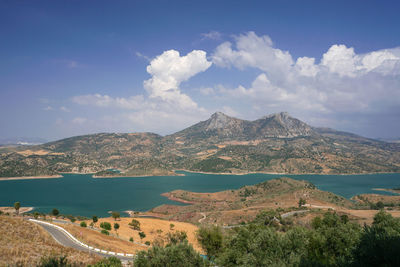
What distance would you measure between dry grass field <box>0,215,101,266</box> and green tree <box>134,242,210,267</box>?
6.65 metres

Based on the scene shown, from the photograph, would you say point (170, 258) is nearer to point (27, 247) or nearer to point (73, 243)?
point (27, 247)

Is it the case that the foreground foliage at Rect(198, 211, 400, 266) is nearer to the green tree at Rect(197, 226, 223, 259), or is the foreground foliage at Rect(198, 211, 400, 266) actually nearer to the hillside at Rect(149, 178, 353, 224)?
the green tree at Rect(197, 226, 223, 259)

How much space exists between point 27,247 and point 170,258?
15.5m

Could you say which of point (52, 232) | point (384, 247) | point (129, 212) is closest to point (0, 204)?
point (129, 212)

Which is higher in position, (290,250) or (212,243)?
(290,250)

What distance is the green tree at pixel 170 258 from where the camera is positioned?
22484 mm

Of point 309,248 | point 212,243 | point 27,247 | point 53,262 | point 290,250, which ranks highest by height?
point 53,262

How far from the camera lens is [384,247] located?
16.6m

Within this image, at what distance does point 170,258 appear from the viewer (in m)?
23.1

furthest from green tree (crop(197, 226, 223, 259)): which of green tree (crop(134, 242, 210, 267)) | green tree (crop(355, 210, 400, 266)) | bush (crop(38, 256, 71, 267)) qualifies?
green tree (crop(355, 210, 400, 266))

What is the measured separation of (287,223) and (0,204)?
124 m

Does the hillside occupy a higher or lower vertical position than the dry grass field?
lower

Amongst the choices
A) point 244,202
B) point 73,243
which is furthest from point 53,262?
point 244,202

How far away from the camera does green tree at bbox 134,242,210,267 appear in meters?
22.5
